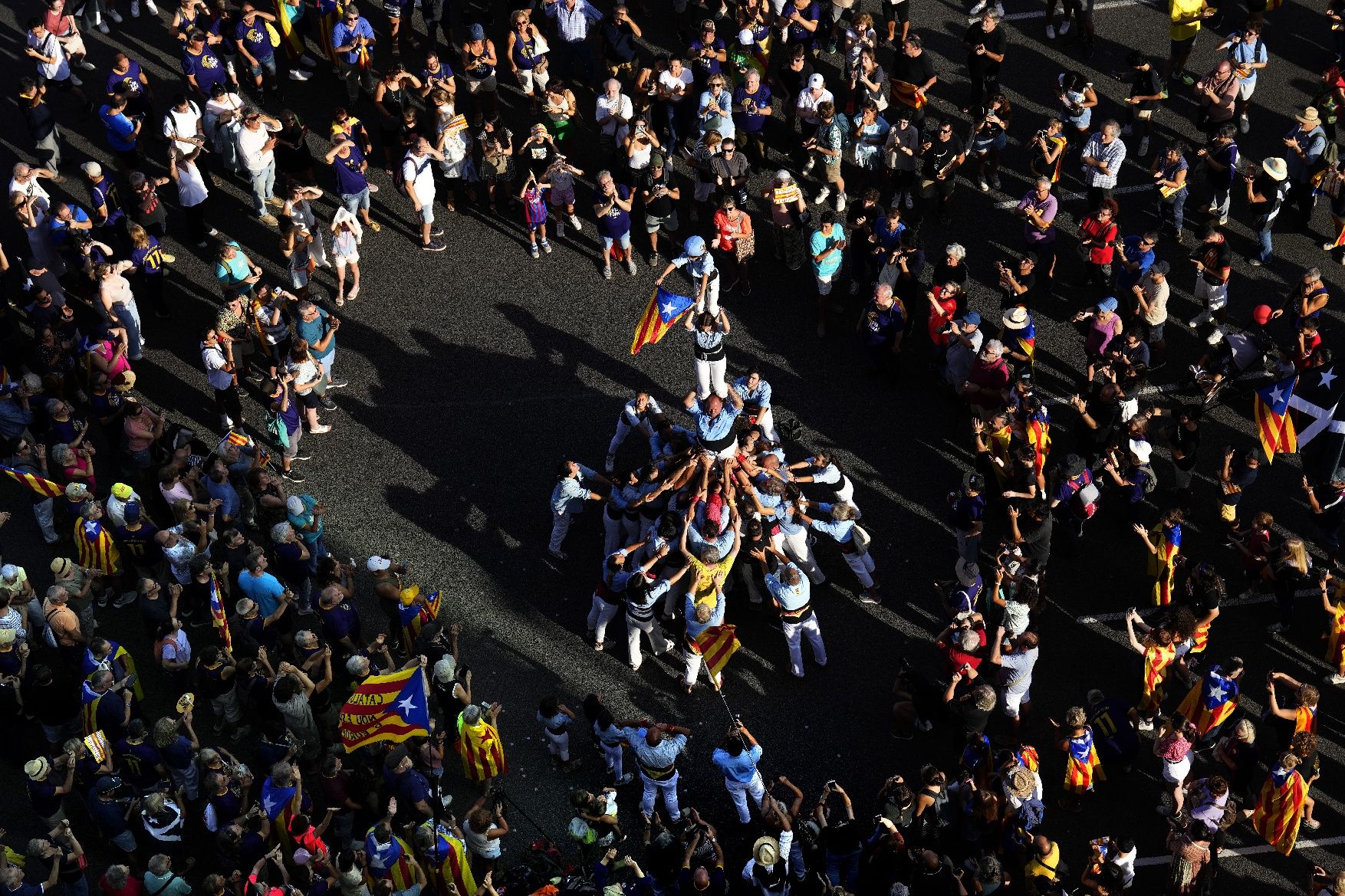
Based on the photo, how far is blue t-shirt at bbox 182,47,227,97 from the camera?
24.7 meters

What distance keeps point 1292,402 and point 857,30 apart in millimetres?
8046

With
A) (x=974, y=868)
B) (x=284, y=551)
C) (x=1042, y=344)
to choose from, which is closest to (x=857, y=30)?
(x=1042, y=344)

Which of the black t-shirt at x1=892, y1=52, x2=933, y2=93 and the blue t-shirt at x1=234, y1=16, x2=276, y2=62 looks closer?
the black t-shirt at x1=892, y1=52, x2=933, y2=93

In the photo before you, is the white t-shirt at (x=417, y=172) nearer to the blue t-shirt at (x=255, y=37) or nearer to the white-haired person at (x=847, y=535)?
the blue t-shirt at (x=255, y=37)

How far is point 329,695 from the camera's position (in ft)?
62.0

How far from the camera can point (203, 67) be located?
80.9 ft

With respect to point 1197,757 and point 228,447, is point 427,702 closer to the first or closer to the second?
point 228,447

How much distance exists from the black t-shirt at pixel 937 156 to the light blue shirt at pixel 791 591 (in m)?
7.00

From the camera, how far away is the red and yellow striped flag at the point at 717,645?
19031mm

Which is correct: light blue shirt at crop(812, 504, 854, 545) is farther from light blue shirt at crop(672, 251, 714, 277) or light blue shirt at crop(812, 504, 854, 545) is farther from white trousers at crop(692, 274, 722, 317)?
light blue shirt at crop(672, 251, 714, 277)

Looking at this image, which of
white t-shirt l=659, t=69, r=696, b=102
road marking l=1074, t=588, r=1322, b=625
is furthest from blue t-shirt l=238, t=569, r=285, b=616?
white t-shirt l=659, t=69, r=696, b=102

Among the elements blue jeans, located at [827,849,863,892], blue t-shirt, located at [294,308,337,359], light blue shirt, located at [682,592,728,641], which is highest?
blue t-shirt, located at [294,308,337,359]

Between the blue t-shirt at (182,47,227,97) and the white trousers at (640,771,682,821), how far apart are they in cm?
1187

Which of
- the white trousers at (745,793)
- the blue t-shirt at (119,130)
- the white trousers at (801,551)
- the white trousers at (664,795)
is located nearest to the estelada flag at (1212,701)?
the white trousers at (801,551)
